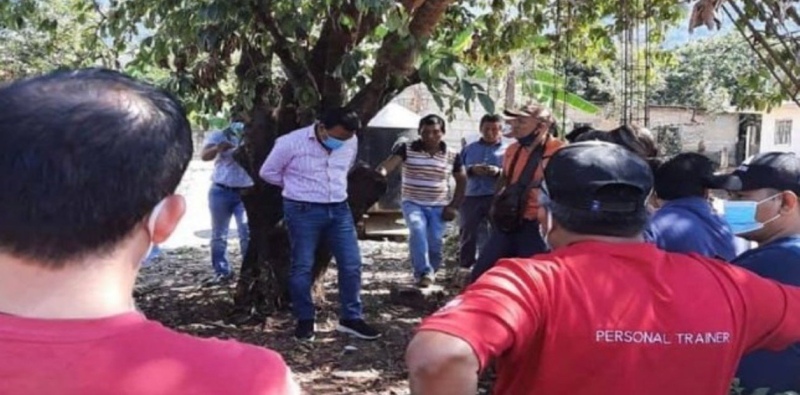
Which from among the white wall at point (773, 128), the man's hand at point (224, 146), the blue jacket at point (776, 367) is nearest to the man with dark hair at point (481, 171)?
the man's hand at point (224, 146)

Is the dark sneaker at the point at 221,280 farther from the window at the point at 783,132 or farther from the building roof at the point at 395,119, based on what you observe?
the window at the point at 783,132

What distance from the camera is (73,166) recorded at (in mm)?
1198

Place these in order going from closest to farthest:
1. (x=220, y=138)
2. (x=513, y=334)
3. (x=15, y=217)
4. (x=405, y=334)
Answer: (x=15, y=217) → (x=513, y=334) → (x=405, y=334) → (x=220, y=138)

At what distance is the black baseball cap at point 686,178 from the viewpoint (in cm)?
359

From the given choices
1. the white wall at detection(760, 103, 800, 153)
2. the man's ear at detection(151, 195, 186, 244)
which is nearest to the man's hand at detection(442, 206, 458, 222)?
the man's ear at detection(151, 195, 186, 244)

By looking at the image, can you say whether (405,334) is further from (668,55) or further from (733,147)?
(733,147)

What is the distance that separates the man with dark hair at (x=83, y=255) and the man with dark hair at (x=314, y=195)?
4.41 metres

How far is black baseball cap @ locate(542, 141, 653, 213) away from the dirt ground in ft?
10.9

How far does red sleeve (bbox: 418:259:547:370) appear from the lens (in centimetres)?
173

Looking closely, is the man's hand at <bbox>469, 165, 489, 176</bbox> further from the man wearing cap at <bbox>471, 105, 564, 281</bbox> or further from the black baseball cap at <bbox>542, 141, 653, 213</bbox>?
the black baseball cap at <bbox>542, 141, 653, 213</bbox>

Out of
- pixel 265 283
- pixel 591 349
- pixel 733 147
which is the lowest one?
pixel 733 147

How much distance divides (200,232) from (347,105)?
7226 mm

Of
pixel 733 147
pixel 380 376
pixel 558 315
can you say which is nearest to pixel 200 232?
pixel 380 376

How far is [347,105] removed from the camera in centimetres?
643
